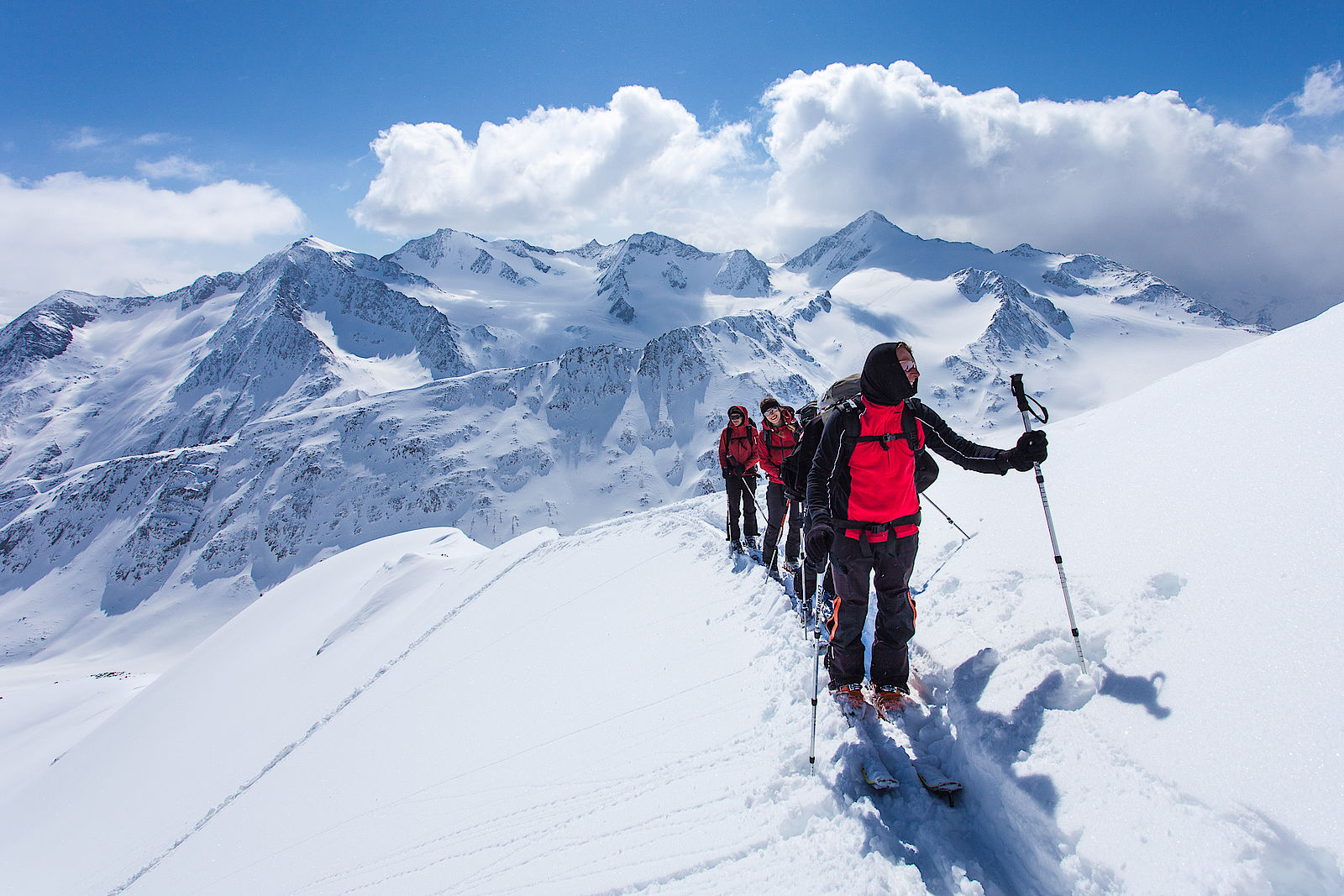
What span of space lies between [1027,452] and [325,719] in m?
16.9

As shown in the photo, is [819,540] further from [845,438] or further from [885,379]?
[885,379]

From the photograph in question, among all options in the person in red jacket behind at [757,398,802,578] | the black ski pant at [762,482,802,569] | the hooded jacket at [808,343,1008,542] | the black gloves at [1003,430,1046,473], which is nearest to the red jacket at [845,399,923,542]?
the hooded jacket at [808,343,1008,542]

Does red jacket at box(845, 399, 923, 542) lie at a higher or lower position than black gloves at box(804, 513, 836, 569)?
higher

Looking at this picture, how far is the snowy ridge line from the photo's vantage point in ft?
42.0

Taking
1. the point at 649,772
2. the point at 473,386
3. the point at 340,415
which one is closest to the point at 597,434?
the point at 473,386

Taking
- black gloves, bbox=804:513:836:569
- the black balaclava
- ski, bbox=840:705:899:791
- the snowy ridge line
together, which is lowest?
the snowy ridge line

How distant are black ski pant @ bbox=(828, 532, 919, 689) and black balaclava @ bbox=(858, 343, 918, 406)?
120 cm

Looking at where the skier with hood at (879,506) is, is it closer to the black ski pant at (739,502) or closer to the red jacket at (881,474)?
the red jacket at (881,474)

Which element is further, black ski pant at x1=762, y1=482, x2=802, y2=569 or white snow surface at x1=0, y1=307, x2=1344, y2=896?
black ski pant at x1=762, y1=482, x2=802, y2=569

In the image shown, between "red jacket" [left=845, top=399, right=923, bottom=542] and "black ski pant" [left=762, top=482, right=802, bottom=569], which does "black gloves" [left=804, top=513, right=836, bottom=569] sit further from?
"black ski pant" [left=762, top=482, right=802, bottom=569]

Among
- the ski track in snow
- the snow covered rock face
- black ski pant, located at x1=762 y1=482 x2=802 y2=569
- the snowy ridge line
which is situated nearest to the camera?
the ski track in snow

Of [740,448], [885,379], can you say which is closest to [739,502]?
[740,448]

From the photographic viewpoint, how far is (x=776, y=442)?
10.0 meters

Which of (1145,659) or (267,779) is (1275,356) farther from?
(267,779)
